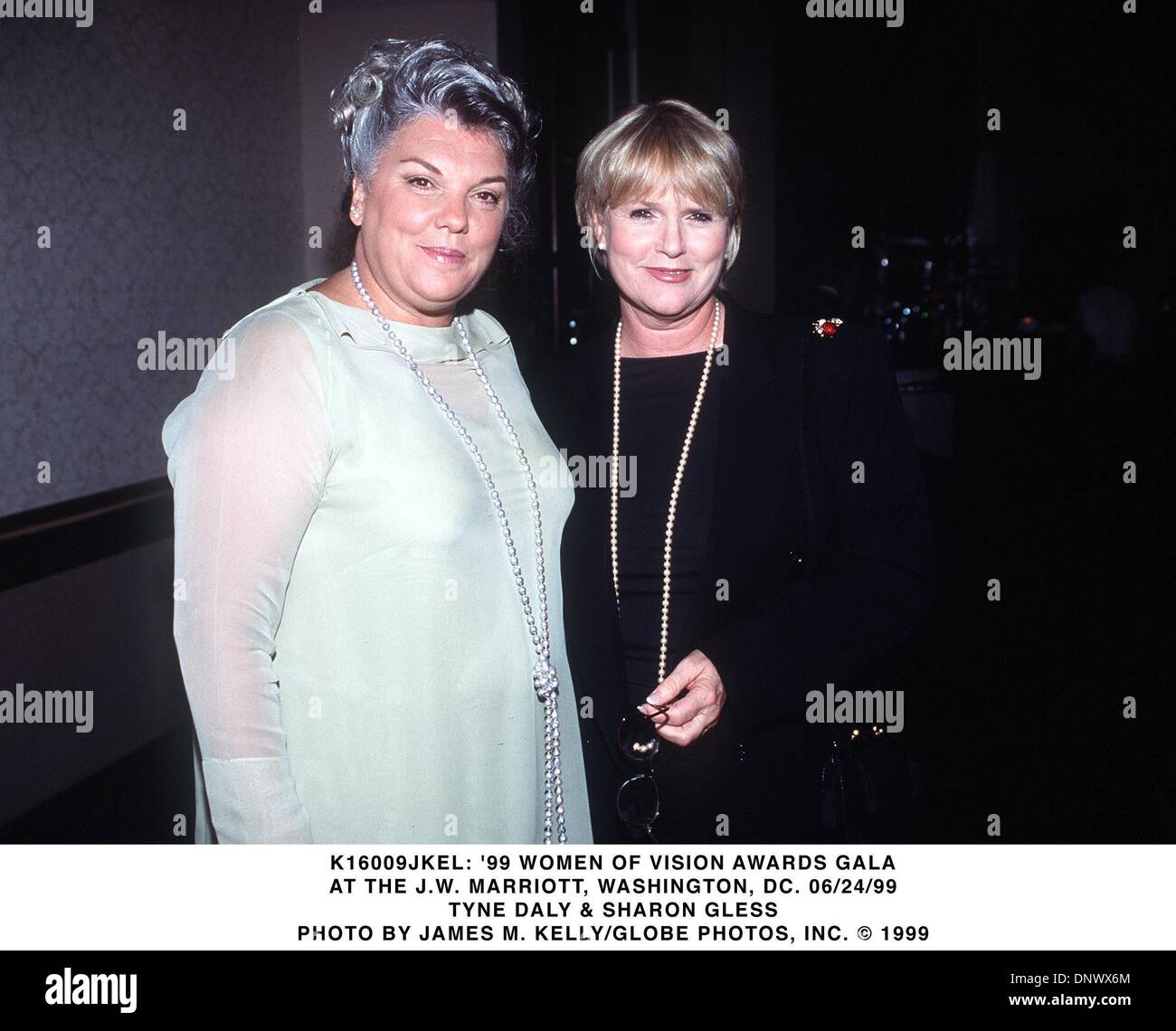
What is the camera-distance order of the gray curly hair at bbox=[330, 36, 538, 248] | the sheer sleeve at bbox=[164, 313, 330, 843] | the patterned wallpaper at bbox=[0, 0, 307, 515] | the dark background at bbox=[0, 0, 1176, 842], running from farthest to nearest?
the dark background at bbox=[0, 0, 1176, 842] → the patterned wallpaper at bbox=[0, 0, 307, 515] → the gray curly hair at bbox=[330, 36, 538, 248] → the sheer sleeve at bbox=[164, 313, 330, 843]

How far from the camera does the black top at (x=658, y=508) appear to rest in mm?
1578

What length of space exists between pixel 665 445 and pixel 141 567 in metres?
2.21

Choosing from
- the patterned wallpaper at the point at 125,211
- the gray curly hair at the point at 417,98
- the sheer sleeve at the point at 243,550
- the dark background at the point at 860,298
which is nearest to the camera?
the sheer sleeve at the point at 243,550

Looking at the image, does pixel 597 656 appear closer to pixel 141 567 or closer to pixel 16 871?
pixel 16 871

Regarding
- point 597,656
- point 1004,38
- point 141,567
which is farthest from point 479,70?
point 1004,38

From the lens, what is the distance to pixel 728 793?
161 cm

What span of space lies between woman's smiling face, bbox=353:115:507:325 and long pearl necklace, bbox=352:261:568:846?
7 cm

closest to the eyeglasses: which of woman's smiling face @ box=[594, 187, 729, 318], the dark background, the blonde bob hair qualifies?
the dark background

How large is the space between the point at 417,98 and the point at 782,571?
2.80ft

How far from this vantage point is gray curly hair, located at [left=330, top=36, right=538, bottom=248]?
139 cm

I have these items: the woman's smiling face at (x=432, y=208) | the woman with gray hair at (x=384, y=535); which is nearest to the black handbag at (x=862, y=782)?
the woman with gray hair at (x=384, y=535)

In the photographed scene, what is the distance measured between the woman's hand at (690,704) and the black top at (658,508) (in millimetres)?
57

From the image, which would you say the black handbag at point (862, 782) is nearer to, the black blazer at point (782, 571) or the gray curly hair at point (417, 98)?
the black blazer at point (782, 571)

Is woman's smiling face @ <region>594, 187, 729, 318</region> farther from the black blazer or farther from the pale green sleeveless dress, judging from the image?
the pale green sleeveless dress
